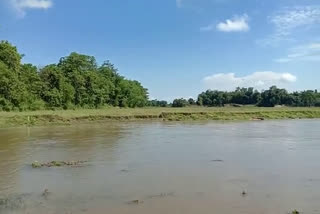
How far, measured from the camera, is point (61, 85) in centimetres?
7294

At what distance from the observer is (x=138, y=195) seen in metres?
10.4

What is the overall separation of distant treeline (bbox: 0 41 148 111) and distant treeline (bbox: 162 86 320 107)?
44224 mm

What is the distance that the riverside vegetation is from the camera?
49750 mm

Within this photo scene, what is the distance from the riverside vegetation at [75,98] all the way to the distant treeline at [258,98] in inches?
1782

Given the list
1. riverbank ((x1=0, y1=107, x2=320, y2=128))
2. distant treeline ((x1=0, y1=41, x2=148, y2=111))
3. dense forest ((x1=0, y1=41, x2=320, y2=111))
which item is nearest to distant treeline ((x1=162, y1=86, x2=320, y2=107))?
dense forest ((x1=0, y1=41, x2=320, y2=111))

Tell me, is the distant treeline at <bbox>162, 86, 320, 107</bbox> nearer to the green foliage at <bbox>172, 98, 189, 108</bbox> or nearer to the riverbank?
the green foliage at <bbox>172, 98, 189, 108</bbox>

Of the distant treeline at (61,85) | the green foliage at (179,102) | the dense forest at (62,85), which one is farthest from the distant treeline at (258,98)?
the distant treeline at (61,85)

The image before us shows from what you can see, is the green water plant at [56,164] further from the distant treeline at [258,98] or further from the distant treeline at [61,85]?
the distant treeline at [258,98]

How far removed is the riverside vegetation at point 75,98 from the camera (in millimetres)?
49750

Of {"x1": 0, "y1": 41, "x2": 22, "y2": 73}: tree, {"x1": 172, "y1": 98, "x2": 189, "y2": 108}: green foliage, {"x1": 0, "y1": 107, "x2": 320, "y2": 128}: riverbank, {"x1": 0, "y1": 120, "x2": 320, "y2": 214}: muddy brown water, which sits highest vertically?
{"x1": 0, "y1": 41, "x2": 22, "y2": 73}: tree

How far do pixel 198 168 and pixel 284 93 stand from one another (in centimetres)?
12971

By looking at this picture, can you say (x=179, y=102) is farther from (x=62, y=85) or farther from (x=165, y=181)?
(x=165, y=181)

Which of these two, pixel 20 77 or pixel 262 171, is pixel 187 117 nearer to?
pixel 20 77

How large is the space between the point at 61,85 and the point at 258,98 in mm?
86652
